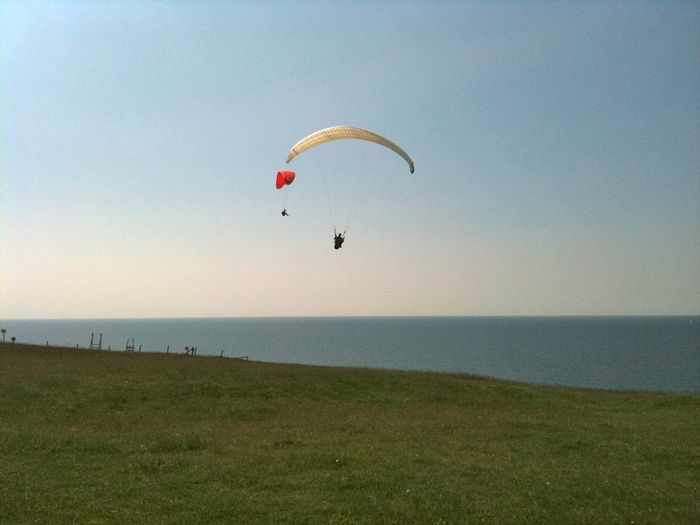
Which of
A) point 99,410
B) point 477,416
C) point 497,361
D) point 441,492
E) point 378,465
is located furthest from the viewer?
point 497,361

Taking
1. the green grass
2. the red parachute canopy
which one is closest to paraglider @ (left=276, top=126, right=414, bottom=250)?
the red parachute canopy

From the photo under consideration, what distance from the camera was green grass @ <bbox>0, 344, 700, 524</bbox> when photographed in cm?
1457

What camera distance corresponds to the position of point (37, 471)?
17484 millimetres

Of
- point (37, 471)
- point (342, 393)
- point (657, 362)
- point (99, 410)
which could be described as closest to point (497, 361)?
point (657, 362)

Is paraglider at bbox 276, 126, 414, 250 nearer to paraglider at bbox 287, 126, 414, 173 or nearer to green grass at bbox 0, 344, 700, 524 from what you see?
paraglider at bbox 287, 126, 414, 173

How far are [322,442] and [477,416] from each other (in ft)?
38.5

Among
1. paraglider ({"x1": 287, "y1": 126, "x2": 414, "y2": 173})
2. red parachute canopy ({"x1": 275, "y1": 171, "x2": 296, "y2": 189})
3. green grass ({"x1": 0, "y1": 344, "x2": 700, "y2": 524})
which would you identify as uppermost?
paraglider ({"x1": 287, "y1": 126, "x2": 414, "y2": 173})

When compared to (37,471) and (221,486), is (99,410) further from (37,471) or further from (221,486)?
(221,486)

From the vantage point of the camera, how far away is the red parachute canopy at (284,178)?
29.0m

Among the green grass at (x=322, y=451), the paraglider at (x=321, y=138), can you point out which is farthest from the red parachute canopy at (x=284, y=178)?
the green grass at (x=322, y=451)

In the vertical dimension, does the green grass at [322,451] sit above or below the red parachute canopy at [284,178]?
below

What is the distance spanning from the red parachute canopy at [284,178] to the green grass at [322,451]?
12.8 m

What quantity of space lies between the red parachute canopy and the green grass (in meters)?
12.8

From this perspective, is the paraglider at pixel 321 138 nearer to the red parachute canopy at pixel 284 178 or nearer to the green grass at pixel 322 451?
the red parachute canopy at pixel 284 178
